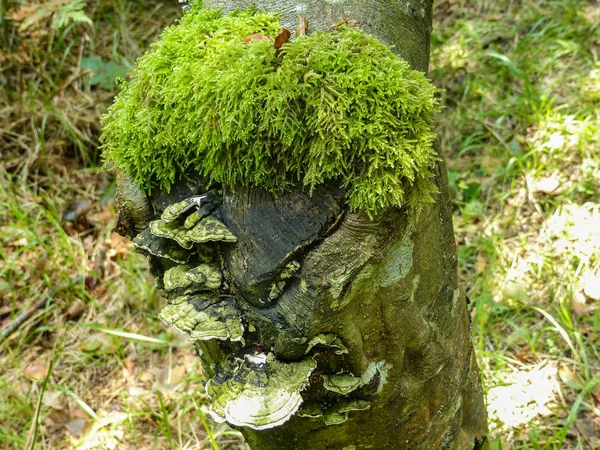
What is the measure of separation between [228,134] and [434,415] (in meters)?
1.19

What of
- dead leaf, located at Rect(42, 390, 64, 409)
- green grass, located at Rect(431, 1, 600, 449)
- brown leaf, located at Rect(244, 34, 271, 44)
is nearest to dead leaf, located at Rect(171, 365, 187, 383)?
dead leaf, located at Rect(42, 390, 64, 409)

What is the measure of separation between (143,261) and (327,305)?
323cm

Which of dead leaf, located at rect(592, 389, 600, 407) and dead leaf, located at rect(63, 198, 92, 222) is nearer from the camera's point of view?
dead leaf, located at rect(592, 389, 600, 407)

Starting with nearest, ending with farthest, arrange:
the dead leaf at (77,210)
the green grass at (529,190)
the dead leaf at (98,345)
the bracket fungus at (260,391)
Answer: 1. the bracket fungus at (260,391)
2. the green grass at (529,190)
3. the dead leaf at (98,345)
4. the dead leaf at (77,210)

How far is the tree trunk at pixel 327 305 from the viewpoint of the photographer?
1.31 meters

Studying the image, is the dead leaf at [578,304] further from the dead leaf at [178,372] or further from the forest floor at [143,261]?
the dead leaf at [178,372]

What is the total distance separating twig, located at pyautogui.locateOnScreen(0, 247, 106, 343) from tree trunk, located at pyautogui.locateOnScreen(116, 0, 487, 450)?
2.82 metres

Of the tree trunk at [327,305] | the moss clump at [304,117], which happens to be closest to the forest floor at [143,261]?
the tree trunk at [327,305]

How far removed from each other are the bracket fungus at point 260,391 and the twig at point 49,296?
2.91 m

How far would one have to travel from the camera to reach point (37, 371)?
150 inches

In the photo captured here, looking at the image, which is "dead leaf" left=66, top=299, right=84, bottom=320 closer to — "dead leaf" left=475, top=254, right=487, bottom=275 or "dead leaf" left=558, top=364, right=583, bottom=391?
"dead leaf" left=475, top=254, right=487, bottom=275

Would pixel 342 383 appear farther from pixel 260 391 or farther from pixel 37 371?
pixel 37 371

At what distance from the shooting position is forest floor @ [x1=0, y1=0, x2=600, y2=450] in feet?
10.9

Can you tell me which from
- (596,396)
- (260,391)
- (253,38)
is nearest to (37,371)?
(260,391)
